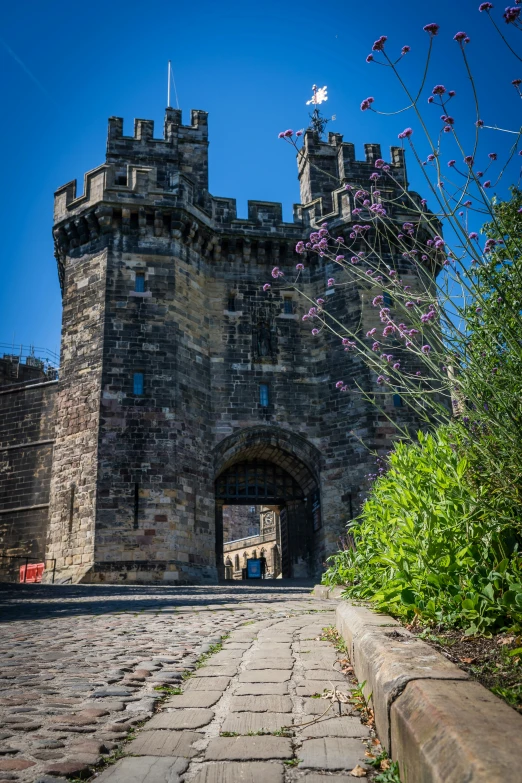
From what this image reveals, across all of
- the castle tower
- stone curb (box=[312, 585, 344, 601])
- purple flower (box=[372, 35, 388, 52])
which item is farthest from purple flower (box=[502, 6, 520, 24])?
the castle tower

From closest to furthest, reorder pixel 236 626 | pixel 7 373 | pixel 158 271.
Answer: pixel 236 626 → pixel 158 271 → pixel 7 373

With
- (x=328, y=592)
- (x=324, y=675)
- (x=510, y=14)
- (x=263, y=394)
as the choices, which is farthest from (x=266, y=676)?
(x=263, y=394)

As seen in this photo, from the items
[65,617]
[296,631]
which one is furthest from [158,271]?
[296,631]

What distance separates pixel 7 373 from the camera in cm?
2347

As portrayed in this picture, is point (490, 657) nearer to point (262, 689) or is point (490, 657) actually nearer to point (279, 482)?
point (262, 689)

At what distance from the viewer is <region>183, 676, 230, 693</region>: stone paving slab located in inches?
121

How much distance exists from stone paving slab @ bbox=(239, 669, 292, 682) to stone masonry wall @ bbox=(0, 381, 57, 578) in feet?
42.5

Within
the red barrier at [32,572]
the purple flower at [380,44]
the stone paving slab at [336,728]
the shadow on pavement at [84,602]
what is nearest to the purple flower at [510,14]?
the purple flower at [380,44]

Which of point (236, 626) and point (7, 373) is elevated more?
point (7, 373)

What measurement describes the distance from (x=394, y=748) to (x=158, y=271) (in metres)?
14.6

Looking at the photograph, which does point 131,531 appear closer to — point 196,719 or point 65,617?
point 65,617

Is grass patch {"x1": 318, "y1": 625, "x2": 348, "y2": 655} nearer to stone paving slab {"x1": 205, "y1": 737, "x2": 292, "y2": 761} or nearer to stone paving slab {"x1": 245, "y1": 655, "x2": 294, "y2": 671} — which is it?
stone paving slab {"x1": 245, "y1": 655, "x2": 294, "y2": 671}

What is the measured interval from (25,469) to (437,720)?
16125 mm

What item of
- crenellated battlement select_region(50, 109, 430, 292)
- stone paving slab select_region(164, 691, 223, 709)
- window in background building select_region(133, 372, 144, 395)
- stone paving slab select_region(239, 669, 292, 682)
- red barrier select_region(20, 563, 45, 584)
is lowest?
stone paving slab select_region(164, 691, 223, 709)
